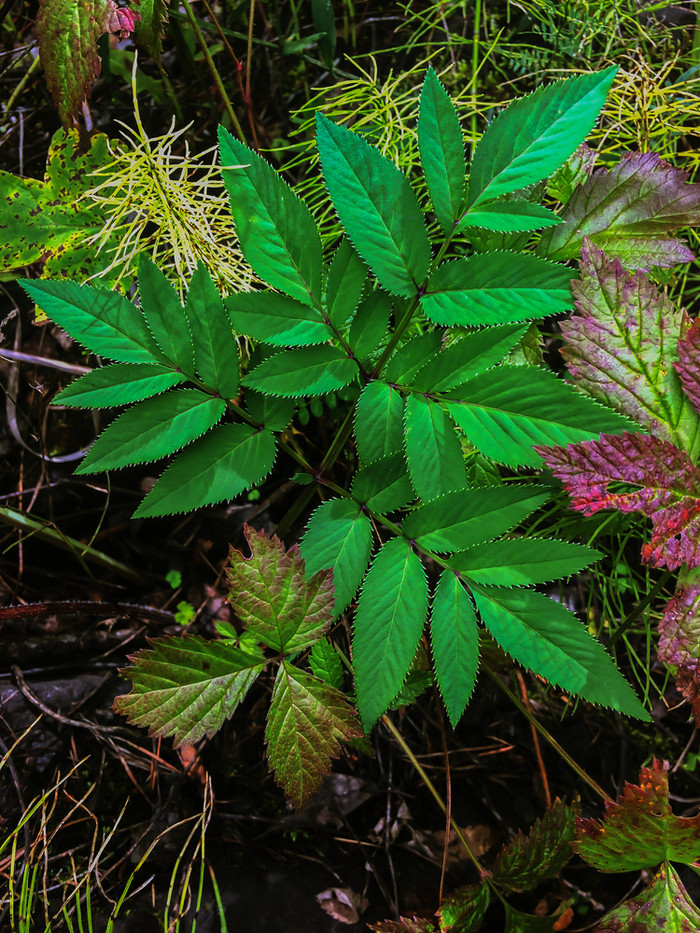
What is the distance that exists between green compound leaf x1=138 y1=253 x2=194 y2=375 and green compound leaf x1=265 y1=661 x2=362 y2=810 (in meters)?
0.65

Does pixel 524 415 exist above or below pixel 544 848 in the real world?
above

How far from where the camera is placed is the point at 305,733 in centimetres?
113

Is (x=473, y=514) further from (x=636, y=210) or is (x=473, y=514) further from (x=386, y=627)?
(x=636, y=210)

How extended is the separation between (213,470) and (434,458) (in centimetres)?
41

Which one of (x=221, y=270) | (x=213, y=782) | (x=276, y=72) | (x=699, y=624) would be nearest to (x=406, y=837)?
(x=213, y=782)

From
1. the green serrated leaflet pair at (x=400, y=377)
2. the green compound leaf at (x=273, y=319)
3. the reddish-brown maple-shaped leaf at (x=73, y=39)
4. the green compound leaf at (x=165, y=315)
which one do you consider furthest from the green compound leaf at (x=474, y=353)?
the reddish-brown maple-shaped leaf at (x=73, y=39)

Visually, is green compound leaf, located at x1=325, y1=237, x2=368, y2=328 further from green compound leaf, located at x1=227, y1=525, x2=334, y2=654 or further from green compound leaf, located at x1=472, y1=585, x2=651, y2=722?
green compound leaf, located at x1=472, y1=585, x2=651, y2=722

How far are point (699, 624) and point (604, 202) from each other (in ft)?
2.74

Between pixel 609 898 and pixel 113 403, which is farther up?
pixel 113 403

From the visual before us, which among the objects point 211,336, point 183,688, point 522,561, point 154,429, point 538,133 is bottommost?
point 183,688

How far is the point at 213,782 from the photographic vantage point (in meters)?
1.52

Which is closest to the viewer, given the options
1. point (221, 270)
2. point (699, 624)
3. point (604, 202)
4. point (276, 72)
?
point (699, 624)

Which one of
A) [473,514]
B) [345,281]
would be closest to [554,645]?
[473,514]

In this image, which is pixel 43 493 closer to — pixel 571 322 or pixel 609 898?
pixel 571 322
